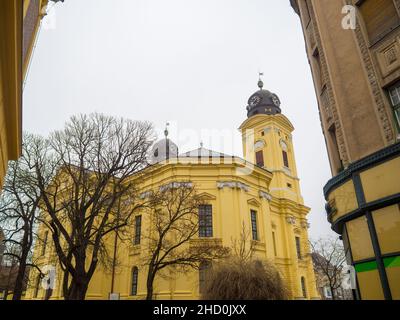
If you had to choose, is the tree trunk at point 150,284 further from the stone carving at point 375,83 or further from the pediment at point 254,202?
the stone carving at point 375,83

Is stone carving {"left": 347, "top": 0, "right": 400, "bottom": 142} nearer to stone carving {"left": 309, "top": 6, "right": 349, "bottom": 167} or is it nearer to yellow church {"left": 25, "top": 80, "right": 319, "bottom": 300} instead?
stone carving {"left": 309, "top": 6, "right": 349, "bottom": 167}

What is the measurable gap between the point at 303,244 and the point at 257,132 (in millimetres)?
15857

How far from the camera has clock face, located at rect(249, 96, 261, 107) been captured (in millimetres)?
45156

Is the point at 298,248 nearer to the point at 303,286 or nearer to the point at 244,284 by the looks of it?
the point at 303,286

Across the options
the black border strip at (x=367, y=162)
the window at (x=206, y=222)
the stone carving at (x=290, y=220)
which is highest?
the stone carving at (x=290, y=220)

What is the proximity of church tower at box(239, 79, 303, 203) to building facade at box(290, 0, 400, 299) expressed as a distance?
29.1 m

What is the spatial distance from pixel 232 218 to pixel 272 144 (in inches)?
621

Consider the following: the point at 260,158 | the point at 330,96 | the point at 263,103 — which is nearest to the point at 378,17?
the point at 330,96

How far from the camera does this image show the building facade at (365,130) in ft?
25.8

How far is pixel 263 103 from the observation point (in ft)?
147

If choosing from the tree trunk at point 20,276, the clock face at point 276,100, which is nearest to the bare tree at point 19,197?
the tree trunk at point 20,276

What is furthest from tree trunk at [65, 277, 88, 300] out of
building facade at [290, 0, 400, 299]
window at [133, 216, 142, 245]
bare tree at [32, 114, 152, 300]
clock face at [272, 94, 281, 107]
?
clock face at [272, 94, 281, 107]

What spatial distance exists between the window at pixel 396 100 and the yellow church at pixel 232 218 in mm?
17162

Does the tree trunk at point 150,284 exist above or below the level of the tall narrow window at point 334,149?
below
